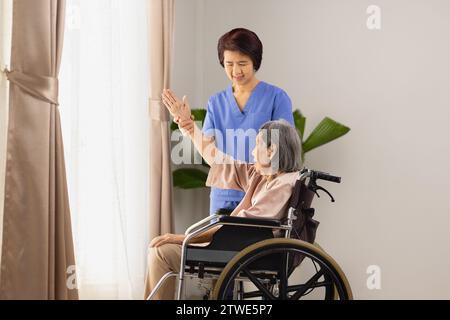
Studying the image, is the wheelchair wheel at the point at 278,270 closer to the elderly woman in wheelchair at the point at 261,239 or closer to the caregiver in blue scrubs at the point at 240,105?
the elderly woman in wheelchair at the point at 261,239

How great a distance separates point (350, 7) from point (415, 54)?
19.6 inches

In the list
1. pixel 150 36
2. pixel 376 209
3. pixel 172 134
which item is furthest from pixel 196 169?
pixel 376 209

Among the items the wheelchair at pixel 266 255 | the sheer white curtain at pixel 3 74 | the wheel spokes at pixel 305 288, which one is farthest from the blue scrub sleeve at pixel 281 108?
the sheer white curtain at pixel 3 74

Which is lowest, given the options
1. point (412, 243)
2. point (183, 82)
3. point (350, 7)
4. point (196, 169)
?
point (412, 243)

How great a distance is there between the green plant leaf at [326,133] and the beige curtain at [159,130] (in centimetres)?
83

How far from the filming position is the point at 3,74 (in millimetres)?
2688

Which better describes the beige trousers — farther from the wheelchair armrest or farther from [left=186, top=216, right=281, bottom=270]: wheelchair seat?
the wheelchair armrest

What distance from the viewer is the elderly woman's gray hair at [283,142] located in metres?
2.54

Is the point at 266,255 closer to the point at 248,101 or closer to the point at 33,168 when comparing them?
the point at 248,101

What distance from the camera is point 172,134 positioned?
157 inches

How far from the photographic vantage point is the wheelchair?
2.26m

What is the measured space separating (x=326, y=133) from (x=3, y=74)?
1.95 m

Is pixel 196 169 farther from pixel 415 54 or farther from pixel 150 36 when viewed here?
pixel 415 54
